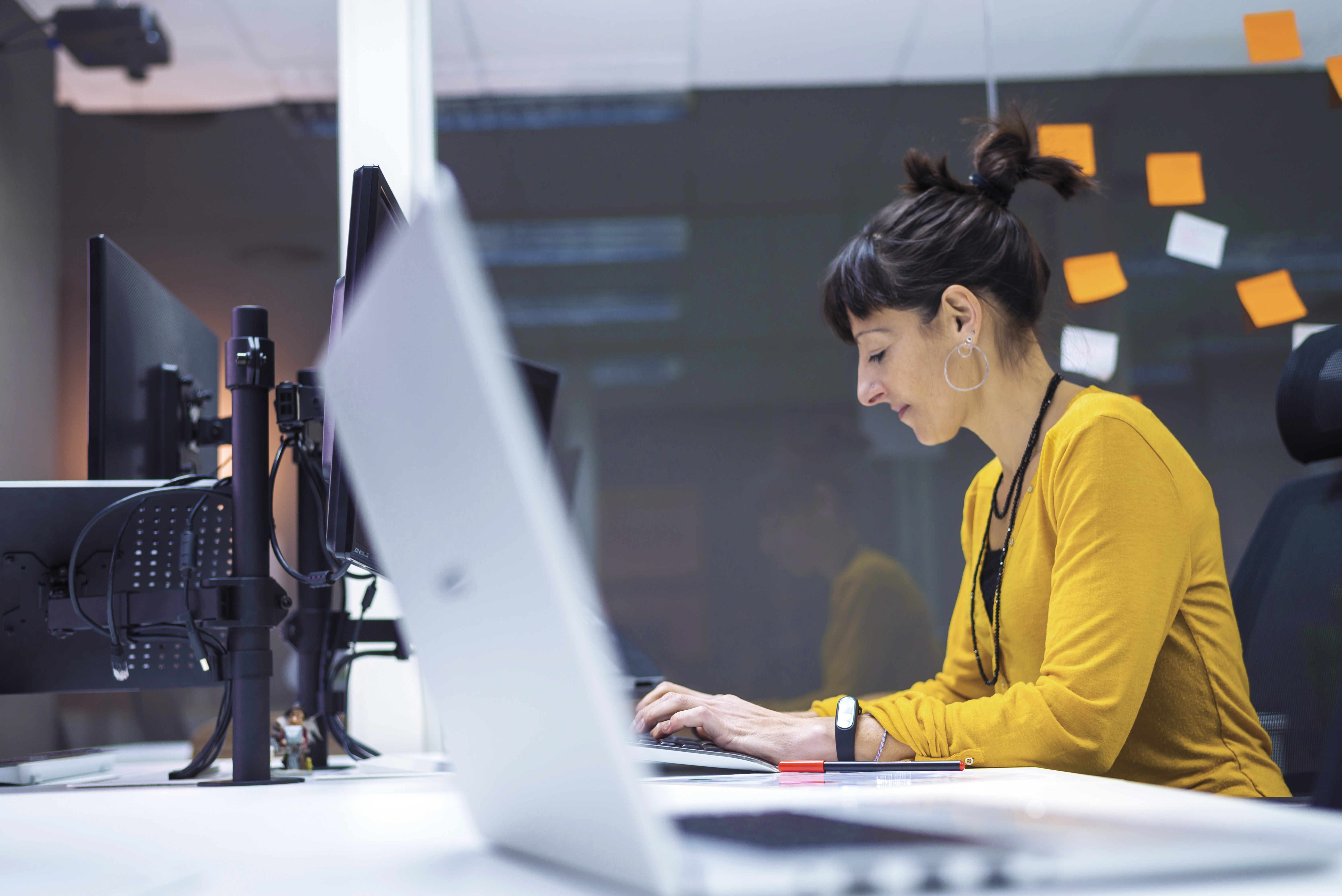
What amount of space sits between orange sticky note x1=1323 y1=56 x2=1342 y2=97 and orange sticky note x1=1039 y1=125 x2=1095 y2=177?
1.81 ft

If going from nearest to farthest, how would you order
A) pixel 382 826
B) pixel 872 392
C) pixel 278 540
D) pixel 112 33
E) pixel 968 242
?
pixel 382 826 → pixel 278 540 → pixel 968 242 → pixel 872 392 → pixel 112 33

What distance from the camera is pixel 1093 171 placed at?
7.73 ft

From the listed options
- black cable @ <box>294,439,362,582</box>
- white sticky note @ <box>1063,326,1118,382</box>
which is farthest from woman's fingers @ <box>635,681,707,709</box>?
white sticky note @ <box>1063,326,1118,382</box>

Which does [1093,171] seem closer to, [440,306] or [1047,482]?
[1047,482]

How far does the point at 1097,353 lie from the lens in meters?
2.32

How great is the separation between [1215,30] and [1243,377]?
86 centimetres

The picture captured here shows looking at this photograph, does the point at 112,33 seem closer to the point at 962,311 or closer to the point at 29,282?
the point at 29,282

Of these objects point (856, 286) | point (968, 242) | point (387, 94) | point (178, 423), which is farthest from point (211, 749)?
point (387, 94)

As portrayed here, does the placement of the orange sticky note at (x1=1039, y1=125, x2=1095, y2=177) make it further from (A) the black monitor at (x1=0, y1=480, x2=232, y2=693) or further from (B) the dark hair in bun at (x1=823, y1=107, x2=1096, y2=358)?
(A) the black monitor at (x1=0, y1=480, x2=232, y2=693)

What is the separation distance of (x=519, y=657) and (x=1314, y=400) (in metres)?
1.28

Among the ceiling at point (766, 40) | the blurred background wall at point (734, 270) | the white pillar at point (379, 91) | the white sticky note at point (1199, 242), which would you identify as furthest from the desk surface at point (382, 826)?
the ceiling at point (766, 40)

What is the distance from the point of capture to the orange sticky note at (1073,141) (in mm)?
2348

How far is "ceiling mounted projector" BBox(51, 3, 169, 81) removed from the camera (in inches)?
95.7

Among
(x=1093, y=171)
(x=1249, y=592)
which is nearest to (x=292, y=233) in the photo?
(x=1093, y=171)
